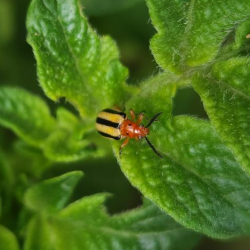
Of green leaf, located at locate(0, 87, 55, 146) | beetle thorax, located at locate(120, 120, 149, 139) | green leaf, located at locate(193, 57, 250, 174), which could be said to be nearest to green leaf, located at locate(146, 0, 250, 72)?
green leaf, located at locate(193, 57, 250, 174)

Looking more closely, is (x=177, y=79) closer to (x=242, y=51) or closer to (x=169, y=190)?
(x=242, y=51)

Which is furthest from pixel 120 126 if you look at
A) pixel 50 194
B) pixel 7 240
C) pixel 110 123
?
pixel 7 240

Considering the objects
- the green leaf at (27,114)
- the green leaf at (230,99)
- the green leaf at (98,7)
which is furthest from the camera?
the green leaf at (98,7)

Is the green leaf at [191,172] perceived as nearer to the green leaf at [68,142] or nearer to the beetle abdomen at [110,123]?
the beetle abdomen at [110,123]

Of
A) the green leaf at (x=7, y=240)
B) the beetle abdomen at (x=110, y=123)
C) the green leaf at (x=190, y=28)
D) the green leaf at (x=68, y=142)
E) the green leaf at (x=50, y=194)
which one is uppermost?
the green leaf at (x=190, y=28)

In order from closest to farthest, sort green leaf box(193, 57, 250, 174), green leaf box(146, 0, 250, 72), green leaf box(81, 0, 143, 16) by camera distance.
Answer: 1. green leaf box(193, 57, 250, 174)
2. green leaf box(146, 0, 250, 72)
3. green leaf box(81, 0, 143, 16)

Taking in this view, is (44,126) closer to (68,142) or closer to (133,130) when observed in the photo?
(68,142)

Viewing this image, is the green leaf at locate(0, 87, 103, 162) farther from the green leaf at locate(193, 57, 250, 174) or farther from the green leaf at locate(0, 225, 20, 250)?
the green leaf at locate(193, 57, 250, 174)

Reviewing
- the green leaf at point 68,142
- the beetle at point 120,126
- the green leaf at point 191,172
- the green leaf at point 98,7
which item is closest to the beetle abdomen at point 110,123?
the beetle at point 120,126
